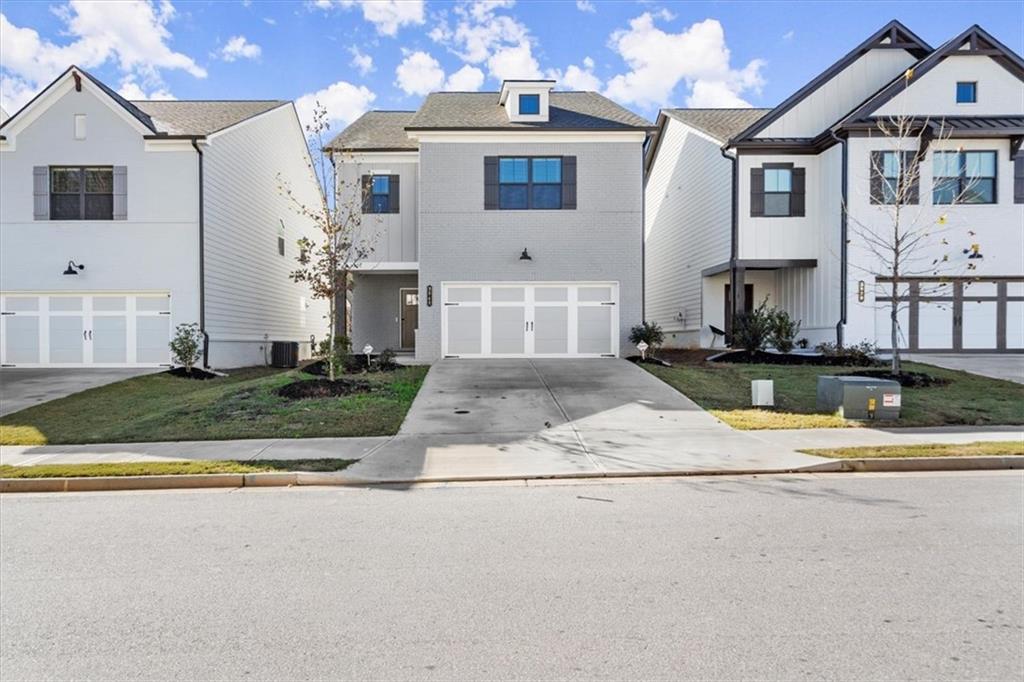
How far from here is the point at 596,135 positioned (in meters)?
19.2

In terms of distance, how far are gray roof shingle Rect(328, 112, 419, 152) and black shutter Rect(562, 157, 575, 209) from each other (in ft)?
15.9

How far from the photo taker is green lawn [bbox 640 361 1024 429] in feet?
36.0

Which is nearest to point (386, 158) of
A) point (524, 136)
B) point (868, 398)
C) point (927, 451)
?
point (524, 136)

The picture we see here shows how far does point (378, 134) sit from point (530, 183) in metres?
5.99

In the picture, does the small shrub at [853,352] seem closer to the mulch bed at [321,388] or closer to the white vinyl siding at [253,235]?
the mulch bed at [321,388]

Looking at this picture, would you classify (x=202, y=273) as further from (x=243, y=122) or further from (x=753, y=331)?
(x=753, y=331)

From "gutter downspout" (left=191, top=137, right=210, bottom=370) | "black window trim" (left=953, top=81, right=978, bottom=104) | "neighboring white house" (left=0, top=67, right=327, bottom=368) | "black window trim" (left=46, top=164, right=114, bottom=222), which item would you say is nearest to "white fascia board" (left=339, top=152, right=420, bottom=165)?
"gutter downspout" (left=191, top=137, right=210, bottom=370)

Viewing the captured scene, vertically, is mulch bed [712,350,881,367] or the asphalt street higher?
mulch bed [712,350,881,367]

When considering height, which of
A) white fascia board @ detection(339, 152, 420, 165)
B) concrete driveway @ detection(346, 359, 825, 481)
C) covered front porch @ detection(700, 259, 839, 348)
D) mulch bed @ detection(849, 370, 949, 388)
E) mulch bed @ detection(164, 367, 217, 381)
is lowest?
concrete driveway @ detection(346, 359, 825, 481)

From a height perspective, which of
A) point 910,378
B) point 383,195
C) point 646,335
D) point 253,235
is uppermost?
point 383,195

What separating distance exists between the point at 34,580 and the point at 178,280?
16190 millimetres

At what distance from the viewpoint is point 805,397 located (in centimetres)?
1302

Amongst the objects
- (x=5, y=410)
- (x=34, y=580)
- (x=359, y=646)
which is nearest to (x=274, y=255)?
(x=5, y=410)

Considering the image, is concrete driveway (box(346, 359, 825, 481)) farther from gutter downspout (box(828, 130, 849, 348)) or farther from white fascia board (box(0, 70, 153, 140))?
white fascia board (box(0, 70, 153, 140))
